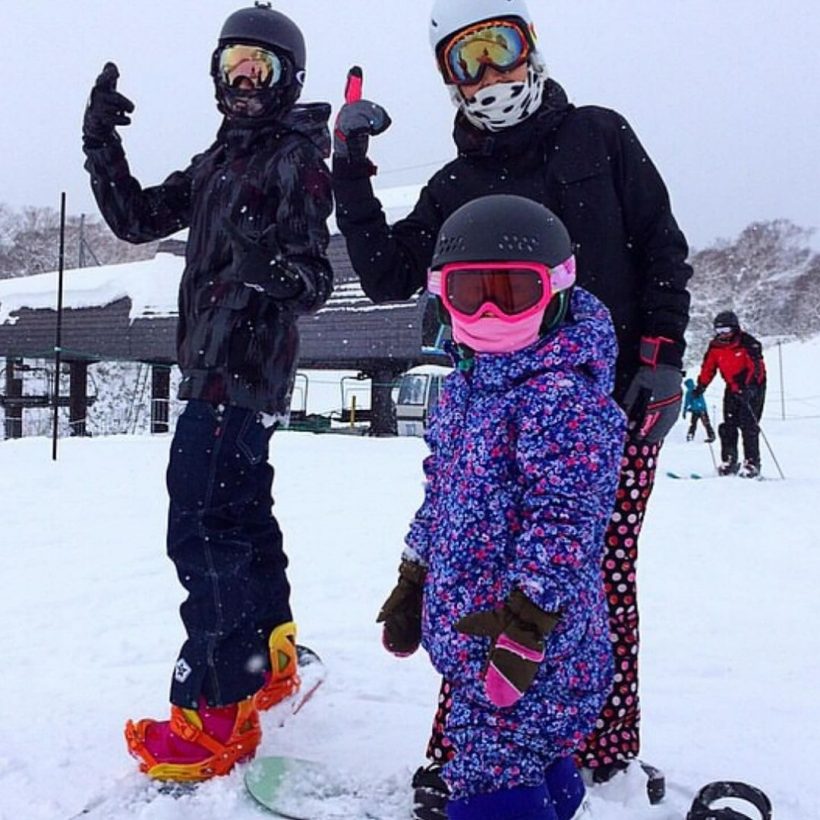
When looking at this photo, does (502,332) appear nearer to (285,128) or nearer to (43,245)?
(285,128)

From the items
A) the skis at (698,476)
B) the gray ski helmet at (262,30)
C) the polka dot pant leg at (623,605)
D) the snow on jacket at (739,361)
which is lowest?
the skis at (698,476)

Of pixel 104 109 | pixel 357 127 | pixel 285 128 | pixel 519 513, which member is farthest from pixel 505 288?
pixel 104 109

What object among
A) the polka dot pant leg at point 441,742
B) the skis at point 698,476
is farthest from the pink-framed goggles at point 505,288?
the skis at point 698,476

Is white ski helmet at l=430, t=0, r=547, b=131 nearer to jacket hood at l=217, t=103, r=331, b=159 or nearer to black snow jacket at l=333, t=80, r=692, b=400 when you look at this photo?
black snow jacket at l=333, t=80, r=692, b=400

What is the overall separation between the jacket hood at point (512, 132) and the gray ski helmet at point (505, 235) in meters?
0.44

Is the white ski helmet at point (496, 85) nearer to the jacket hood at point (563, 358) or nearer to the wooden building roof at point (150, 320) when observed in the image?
the jacket hood at point (563, 358)

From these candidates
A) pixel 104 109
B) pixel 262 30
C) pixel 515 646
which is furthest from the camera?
pixel 104 109

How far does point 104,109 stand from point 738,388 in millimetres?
8780

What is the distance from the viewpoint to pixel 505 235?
148 cm

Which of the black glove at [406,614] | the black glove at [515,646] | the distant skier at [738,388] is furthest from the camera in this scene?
the distant skier at [738,388]

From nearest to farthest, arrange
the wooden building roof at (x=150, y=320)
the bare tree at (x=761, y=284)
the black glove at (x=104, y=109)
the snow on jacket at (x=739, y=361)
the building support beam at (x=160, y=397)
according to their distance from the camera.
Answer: the black glove at (x=104, y=109), the snow on jacket at (x=739, y=361), the wooden building roof at (x=150, y=320), the building support beam at (x=160, y=397), the bare tree at (x=761, y=284)

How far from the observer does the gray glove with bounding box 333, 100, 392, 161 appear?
187 centimetres

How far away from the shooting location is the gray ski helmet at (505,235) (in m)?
1.48

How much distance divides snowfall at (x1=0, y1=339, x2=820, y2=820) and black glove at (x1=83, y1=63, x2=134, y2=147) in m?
1.62
